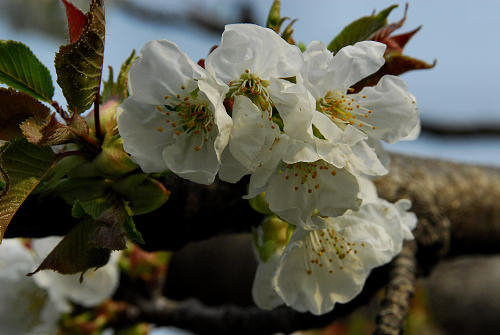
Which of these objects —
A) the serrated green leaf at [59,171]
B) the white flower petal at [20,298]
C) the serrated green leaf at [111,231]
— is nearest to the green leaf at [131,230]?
the serrated green leaf at [111,231]

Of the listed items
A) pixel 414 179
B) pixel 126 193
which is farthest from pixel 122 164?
pixel 414 179

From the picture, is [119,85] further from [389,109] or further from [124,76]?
[389,109]

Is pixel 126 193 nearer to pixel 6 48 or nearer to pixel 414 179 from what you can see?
pixel 6 48

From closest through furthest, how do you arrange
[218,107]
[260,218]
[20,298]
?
[218,107] → [260,218] → [20,298]

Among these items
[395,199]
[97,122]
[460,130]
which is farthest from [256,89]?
[460,130]

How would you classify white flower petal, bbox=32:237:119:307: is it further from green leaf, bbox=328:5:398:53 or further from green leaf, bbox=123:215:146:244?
green leaf, bbox=328:5:398:53

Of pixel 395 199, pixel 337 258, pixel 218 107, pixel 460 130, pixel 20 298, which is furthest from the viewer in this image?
pixel 460 130

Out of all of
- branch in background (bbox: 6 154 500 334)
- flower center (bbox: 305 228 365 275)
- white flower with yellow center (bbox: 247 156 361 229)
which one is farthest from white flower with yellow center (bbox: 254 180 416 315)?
branch in background (bbox: 6 154 500 334)

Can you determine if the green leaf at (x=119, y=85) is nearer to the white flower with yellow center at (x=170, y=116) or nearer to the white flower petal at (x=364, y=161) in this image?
the white flower with yellow center at (x=170, y=116)
